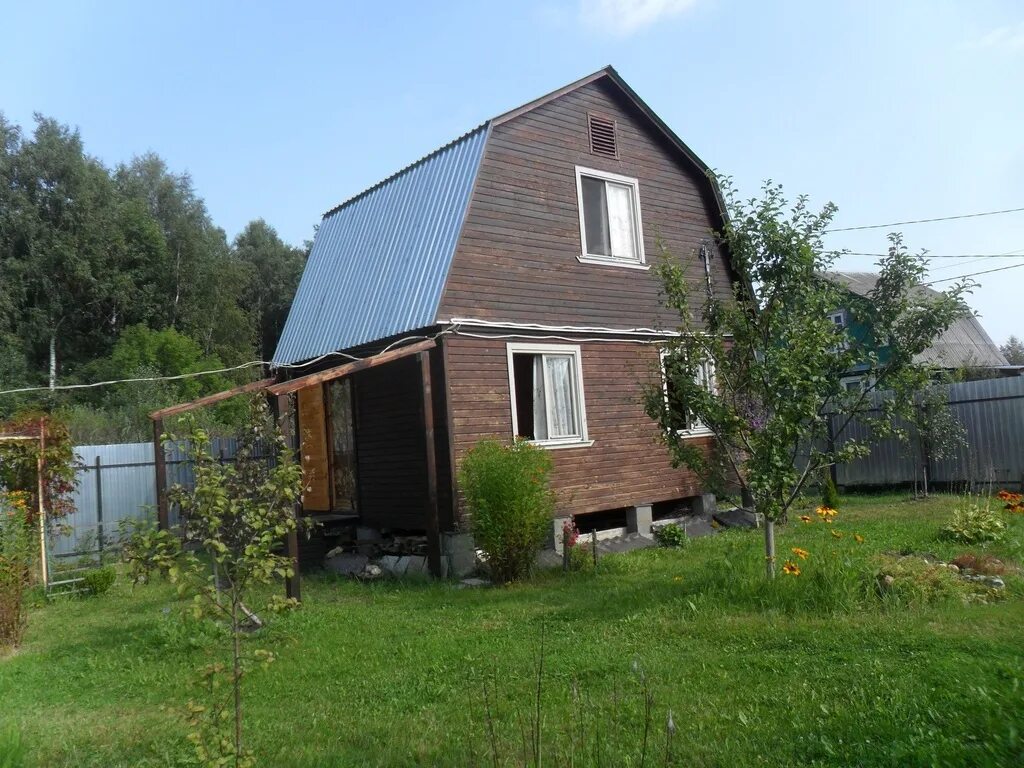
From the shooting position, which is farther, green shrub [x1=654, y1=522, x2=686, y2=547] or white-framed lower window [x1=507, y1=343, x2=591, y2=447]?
white-framed lower window [x1=507, y1=343, x2=591, y2=447]

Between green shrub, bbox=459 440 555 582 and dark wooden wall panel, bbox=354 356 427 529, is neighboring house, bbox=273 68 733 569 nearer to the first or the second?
dark wooden wall panel, bbox=354 356 427 529

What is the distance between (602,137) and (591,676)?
975 centimetres

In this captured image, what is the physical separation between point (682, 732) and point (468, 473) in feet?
17.7

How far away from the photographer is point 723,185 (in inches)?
324

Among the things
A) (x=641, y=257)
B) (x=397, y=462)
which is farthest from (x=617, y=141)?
(x=397, y=462)

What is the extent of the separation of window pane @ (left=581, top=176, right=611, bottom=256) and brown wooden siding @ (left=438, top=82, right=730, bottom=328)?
0.30 meters

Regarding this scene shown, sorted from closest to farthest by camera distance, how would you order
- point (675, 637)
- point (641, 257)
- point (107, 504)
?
1. point (675, 637)
2. point (641, 257)
3. point (107, 504)

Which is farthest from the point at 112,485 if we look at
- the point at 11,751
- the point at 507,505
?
the point at 11,751

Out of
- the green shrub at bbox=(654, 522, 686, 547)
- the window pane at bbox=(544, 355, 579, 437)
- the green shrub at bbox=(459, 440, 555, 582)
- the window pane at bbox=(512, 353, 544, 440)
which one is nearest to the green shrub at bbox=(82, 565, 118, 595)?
the green shrub at bbox=(459, 440, 555, 582)

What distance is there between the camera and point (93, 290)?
32.1 metres

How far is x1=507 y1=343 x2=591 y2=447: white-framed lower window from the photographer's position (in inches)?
456

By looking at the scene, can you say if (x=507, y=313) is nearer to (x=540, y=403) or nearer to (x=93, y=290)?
(x=540, y=403)

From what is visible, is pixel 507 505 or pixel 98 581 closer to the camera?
pixel 507 505

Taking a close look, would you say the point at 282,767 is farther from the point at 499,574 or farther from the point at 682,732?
the point at 499,574
